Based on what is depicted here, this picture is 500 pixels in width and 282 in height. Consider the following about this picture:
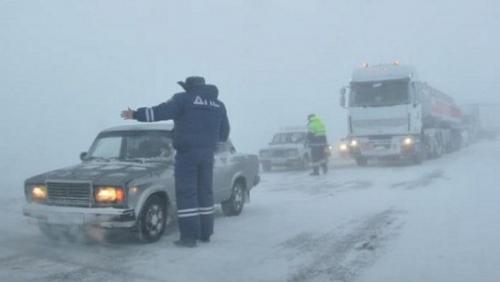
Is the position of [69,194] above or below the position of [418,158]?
above

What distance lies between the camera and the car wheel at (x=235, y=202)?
9125mm

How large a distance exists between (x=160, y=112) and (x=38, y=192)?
75.8 inches

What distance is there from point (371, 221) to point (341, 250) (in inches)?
79.1

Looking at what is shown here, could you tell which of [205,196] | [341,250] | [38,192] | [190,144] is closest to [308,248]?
[341,250]

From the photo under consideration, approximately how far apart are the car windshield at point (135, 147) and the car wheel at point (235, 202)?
1.78 metres

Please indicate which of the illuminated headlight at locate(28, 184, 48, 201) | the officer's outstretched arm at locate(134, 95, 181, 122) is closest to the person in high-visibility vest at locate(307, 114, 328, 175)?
the officer's outstretched arm at locate(134, 95, 181, 122)

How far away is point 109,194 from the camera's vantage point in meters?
6.47

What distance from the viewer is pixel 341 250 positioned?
20.9 feet

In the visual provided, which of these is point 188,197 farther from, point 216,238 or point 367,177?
point 367,177

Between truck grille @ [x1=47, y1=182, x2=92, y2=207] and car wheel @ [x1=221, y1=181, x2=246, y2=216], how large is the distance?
292 cm

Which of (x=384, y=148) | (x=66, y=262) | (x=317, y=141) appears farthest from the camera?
(x=384, y=148)

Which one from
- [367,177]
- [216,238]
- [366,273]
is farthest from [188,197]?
[367,177]

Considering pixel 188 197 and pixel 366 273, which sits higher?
pixel 188 197

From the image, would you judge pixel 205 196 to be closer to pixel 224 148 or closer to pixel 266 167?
pixel 224 148
